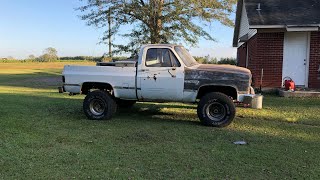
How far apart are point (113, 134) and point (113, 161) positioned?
6.44ft

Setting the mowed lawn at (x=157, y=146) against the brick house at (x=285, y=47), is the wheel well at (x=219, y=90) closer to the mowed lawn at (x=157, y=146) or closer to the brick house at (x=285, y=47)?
the mowed lawn at (x=157, y=146)

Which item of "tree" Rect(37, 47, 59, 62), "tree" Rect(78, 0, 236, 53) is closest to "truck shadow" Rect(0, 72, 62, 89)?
"tree" Rect(78, 0, 236, 53)

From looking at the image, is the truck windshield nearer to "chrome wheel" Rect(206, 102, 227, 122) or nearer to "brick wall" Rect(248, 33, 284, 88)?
"chrome wheel" Rect(206, 102, 227, 122)

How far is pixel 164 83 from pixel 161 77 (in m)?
0.16

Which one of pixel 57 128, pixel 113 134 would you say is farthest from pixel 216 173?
pixel 57 128

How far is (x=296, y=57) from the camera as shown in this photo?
48.9 feet

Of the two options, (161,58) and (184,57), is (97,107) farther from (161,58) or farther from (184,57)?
(184,57)

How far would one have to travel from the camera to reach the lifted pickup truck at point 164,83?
855 centimetres

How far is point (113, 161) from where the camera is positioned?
228 inches

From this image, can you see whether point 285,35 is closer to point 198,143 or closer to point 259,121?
point 259,121

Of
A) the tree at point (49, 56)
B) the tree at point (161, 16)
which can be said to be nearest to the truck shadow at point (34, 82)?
the tree at point (161, 16)

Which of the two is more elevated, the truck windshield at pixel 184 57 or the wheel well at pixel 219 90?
the truck windshield at pixel 184 57

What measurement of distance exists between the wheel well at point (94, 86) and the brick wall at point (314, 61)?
889 cm

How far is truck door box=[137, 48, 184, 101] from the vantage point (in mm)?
8812
